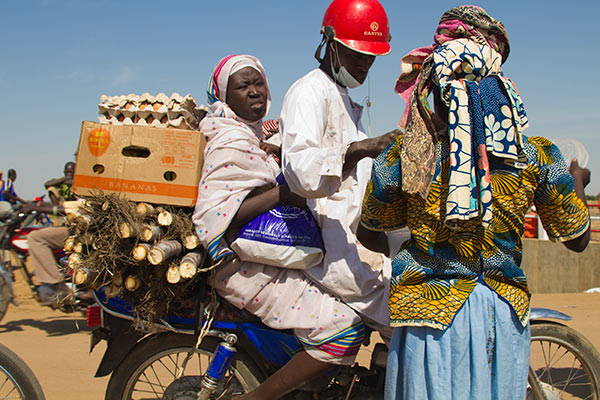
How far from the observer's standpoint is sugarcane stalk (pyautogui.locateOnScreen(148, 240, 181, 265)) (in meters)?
2.54

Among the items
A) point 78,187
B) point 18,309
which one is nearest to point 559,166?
point 78,187

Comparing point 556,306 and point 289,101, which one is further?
point 556,306

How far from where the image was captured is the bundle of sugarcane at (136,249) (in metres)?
2.60

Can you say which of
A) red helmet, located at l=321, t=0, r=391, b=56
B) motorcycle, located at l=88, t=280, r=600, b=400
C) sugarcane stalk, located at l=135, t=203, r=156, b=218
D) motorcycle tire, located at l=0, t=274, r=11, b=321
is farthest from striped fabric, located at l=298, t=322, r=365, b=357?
motorcycle tire, located at l=0, t=274, r=11, b=321

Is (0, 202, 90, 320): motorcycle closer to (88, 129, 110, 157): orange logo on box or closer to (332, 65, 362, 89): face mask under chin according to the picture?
(88, 129, 110, 157): orange logo on box

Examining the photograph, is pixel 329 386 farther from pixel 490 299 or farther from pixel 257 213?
pixel 490 299

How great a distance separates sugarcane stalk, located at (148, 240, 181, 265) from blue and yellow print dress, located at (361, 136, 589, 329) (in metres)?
1.10

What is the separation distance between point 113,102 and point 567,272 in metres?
9.42

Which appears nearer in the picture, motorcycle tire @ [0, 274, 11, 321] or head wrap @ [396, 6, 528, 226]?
head wrap @ [396, 6, 528, 226]

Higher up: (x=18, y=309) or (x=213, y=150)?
(x=213, y=150)

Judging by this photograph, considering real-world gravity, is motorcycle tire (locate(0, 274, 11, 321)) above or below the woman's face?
below

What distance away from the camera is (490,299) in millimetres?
1966

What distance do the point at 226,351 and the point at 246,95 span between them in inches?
55.8

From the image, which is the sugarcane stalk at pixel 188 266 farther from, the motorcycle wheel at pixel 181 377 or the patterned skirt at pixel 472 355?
the patterned skirt at pixel 472 355
